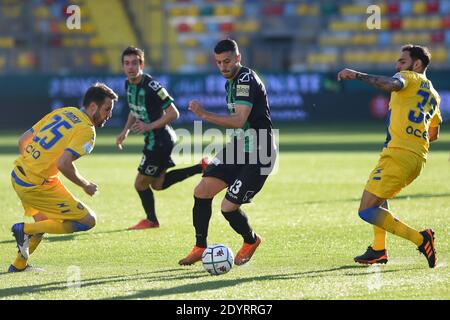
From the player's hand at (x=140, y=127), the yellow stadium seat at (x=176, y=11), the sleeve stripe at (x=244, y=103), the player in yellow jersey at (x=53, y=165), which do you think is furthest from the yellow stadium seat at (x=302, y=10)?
the player in yellow jersey at (x=53, y=165)

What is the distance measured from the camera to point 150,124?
471 inches

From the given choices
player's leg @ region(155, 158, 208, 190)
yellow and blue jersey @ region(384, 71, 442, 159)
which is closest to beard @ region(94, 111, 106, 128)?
yellow and blue jersey @ region(384, 71, 442, 159)

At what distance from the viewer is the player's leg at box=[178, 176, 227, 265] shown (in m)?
9.46

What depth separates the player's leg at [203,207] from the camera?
9.46m

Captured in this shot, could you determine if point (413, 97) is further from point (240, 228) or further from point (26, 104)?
point (26, 104)

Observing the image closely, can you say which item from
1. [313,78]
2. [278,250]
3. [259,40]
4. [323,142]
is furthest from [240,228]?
[259,40]

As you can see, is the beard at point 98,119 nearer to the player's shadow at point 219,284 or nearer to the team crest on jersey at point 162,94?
the player's shadow at point 219,284

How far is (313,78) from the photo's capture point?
32.9m

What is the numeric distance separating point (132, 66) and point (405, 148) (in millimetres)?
4416

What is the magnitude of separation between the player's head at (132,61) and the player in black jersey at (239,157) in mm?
2886

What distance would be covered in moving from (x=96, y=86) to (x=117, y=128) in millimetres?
24541

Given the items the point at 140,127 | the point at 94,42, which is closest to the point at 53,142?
the point at 140,127

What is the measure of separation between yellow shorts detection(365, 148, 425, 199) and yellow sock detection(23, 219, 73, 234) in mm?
2883

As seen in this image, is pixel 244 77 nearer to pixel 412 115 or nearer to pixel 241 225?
pixel 241 225
